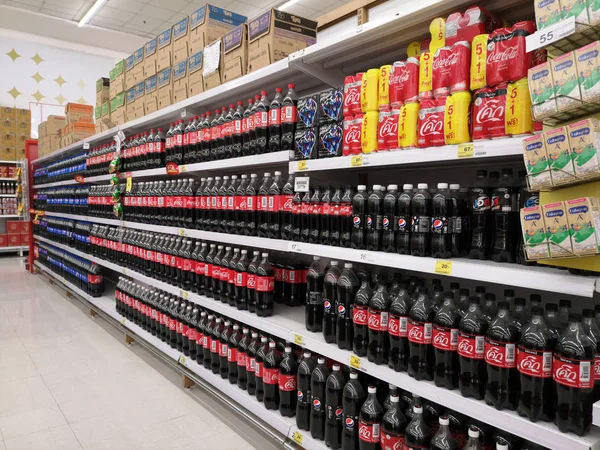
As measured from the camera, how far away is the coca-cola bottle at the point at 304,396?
A: 7.31ft

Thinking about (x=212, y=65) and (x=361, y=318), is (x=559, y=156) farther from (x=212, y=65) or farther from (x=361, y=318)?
(x=212, y=65)

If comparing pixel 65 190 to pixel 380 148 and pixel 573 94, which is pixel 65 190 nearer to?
pixel 380 148

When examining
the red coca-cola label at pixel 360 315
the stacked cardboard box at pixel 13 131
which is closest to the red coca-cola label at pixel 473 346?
the red coca-cola label at pixel 360 315

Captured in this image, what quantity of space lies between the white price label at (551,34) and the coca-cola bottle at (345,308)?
1180 mm

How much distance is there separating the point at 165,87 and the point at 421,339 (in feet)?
10.1

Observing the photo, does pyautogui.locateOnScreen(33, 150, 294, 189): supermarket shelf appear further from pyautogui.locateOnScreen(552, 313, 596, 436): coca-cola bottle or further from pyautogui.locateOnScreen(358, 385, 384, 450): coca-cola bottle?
pyautogui.locateOnScreen(552, 313, 596, 436): coca-cola bottle

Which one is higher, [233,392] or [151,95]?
[151,95]

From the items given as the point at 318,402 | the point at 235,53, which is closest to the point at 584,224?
the point at 318,402

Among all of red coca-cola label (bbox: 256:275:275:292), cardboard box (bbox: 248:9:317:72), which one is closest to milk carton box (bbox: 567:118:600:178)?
red coca-cola label (bbox: 256:275:275:292)

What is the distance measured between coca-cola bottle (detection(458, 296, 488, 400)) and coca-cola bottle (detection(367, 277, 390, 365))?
35cm

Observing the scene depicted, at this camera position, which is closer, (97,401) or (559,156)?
(559,156)

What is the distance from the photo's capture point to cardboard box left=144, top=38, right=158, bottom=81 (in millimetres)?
3865

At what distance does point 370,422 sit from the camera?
1.84 m

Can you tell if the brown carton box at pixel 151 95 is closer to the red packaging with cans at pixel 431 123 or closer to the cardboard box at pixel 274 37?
the cardboard box at pixel 274 37
